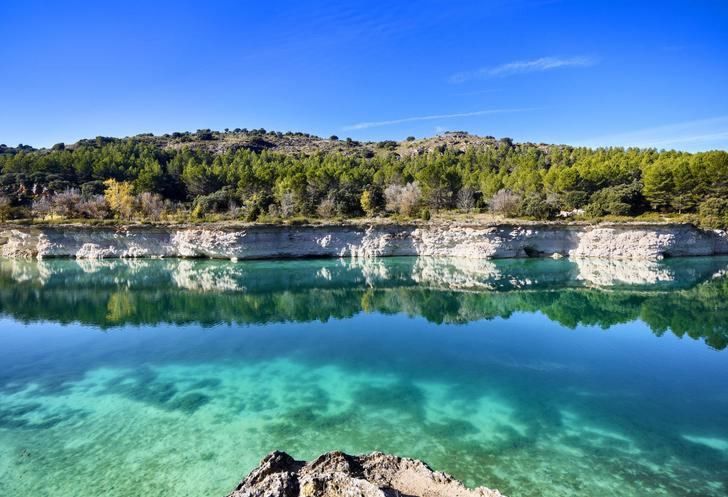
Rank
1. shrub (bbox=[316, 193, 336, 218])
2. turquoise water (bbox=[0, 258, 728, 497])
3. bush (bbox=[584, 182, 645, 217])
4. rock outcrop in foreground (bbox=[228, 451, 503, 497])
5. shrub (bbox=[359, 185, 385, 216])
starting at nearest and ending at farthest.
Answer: rock outcrop in foreground (bbox=[228, 451, 503, 497]) < turquoise water (bbox=[0, 258, 728, 497]) < bush (bbox=[584, 182, 645, 217]) < shrub (bbox=[316, 193, 336, 218]) < shrub (bbox=[359, 185, 385, 216])

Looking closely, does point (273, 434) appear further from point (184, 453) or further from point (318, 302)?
point (318, 302)

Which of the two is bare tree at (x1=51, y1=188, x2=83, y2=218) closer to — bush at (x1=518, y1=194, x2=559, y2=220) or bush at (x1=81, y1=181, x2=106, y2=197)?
bush at (x1=81, y1=181, x2=106, y2=197)

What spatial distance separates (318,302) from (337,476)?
19862mm

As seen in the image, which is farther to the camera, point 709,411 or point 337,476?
point 709,411

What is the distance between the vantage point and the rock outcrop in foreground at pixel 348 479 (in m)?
4.47

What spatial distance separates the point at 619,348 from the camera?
15.6m

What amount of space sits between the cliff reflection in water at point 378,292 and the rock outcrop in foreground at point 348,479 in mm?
15154

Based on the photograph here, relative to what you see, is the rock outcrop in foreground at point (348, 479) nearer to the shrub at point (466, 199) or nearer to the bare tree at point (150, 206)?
the shrub at point (466, 199)

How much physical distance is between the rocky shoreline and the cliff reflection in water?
8.00 feet

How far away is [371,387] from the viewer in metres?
11.9

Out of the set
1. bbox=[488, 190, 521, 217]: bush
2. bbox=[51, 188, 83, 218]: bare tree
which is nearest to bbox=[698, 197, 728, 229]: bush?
bbox=[488, 190, 521, 217]: bush

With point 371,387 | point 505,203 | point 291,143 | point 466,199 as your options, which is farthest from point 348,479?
point 291,143

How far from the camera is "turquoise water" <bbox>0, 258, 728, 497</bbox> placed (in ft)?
26.2

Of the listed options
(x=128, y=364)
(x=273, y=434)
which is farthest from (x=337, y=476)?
(x=128, y=364)
